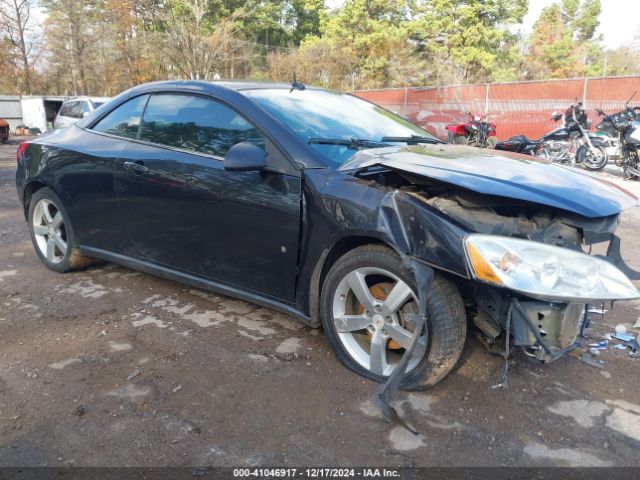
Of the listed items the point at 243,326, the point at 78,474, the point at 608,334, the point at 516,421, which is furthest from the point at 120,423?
the point at 608,334

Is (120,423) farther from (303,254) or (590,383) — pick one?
(590,383)

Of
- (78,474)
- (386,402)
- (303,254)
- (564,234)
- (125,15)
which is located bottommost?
(78,474)

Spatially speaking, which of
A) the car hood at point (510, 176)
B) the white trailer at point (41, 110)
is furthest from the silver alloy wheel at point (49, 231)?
the white trailer at point (41, 110)

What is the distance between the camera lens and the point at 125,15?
33656 mm

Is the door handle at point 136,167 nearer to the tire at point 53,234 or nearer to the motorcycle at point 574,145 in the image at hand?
the tire at point 53,234

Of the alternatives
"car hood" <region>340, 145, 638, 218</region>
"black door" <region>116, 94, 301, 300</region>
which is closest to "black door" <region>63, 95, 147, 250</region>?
"black door" <region>116, 94, 301, 300</region>

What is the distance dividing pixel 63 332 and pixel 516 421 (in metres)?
2.66

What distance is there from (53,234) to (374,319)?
10.1 feet

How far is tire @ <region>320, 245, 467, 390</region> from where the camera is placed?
8.04ft

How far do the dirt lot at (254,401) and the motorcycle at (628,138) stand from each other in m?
7.53

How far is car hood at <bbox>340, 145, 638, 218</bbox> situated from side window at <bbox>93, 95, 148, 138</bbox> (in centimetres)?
183

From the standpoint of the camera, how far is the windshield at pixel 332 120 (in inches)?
121

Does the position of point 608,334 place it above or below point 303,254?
below

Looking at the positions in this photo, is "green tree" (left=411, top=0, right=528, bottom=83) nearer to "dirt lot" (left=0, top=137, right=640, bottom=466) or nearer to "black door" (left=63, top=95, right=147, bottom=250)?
"black door" (left=63, top=95, right=147, bottom=250)
